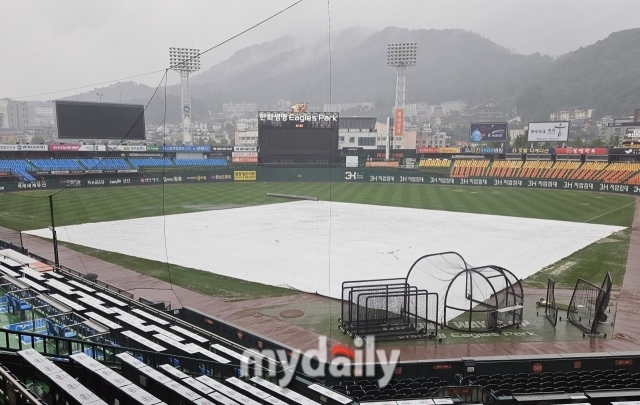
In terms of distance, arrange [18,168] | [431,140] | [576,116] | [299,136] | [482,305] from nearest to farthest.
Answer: [482,305] < [18,168] < [299,136] < [431,140] < [576,116]

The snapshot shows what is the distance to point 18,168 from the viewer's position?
172ft

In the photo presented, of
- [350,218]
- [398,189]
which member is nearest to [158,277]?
[350,218]

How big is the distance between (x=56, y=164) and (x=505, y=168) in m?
59.1

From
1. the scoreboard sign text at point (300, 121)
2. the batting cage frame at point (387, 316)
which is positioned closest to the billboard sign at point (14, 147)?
the scoreboard sign text at point (300, 121)

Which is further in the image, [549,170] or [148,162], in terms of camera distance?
[148,162]

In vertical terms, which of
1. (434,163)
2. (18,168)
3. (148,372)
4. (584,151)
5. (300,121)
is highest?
(300,121)

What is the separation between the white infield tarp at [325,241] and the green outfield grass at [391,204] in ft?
4.52

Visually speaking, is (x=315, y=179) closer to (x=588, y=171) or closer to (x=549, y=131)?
(x=588, y=171)

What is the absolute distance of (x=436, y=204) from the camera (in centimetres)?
3894

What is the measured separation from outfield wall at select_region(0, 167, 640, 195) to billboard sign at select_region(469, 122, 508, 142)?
61.4 ft

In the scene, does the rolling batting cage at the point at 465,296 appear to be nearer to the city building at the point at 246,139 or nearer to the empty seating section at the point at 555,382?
the empty seating section at the point at 555,382

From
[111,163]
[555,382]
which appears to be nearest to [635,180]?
[555,382]

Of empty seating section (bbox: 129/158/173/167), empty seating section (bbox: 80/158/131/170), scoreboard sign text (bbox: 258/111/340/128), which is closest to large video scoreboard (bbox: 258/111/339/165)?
scoreboard sign text (bbox: 258/111/340/128)

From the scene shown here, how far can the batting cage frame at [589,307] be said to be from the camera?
1221cm
